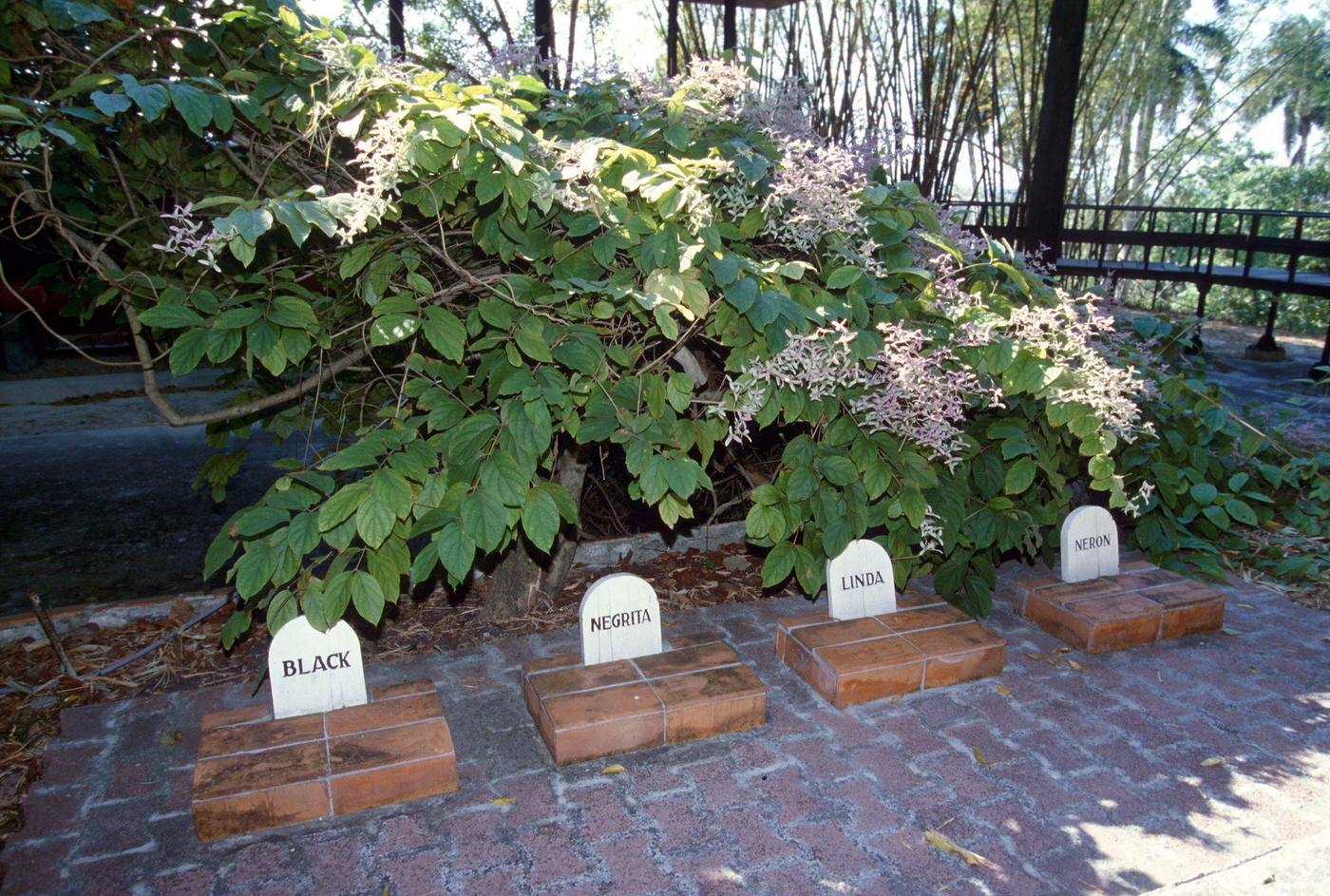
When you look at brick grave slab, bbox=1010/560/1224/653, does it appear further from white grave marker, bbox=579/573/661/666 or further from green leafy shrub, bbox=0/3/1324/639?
white grave marker, bbox=579/573/661/666

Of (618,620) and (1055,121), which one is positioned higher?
(1055,121)

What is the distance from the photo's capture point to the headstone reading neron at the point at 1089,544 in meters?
3.27

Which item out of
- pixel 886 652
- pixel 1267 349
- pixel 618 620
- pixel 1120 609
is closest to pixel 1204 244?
pixel 1267 349

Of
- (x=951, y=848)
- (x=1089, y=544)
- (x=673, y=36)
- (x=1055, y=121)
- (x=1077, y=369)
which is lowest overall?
(x=951, y=848)

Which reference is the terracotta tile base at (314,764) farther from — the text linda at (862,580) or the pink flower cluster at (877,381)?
the text linda at (862,580)

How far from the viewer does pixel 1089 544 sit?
10.8 ft

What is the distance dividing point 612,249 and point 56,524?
13.7 feet

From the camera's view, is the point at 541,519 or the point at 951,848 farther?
the point at 541,519

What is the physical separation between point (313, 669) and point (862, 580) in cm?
173

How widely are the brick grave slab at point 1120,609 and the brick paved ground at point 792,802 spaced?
6.5 inches

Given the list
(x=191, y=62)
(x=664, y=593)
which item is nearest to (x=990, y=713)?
(x=664, y=593)

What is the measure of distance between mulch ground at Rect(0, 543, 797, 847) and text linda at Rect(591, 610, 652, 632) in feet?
2.15

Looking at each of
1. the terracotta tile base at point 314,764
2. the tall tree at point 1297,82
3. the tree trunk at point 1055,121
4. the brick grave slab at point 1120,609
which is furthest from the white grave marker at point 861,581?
the tall tree at point 1297,82

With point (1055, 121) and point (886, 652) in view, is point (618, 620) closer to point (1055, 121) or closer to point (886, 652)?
point (886, 652)
